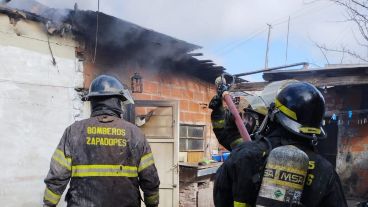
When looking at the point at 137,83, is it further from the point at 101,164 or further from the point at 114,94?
the point at 101,164

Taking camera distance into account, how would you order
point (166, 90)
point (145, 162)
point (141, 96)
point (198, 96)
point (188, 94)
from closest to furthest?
Result: point (145, 162) → point (141, 96) → point (166, 90) → point (188, 94) → point (198, 96)

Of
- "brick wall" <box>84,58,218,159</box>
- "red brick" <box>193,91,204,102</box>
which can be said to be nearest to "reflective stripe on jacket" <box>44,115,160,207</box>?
"brick wall" <box>84,58,218,159</box>

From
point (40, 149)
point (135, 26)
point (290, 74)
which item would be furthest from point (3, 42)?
point (290, 74)

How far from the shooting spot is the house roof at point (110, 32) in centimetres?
552

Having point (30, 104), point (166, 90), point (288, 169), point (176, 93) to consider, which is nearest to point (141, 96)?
point (166, 90)

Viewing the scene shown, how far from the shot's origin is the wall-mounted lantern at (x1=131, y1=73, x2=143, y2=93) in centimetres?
693

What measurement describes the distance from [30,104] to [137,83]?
2159 millimetres

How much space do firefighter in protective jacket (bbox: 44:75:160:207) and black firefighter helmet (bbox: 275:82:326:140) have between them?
55.8 inches

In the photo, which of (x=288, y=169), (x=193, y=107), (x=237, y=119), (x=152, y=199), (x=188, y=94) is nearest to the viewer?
(x=288, y=169)

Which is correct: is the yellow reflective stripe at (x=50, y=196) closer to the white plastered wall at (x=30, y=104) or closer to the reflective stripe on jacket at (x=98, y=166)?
the reflective stripe on jacket at (x=98, y=166)

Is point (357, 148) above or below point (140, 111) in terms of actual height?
below

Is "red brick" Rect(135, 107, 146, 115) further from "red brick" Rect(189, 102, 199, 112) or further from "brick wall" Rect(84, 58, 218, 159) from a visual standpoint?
"red brick" Rect(189, 102, 199, 112)

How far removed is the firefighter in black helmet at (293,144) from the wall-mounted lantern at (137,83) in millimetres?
5109

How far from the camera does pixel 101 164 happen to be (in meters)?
2.83
